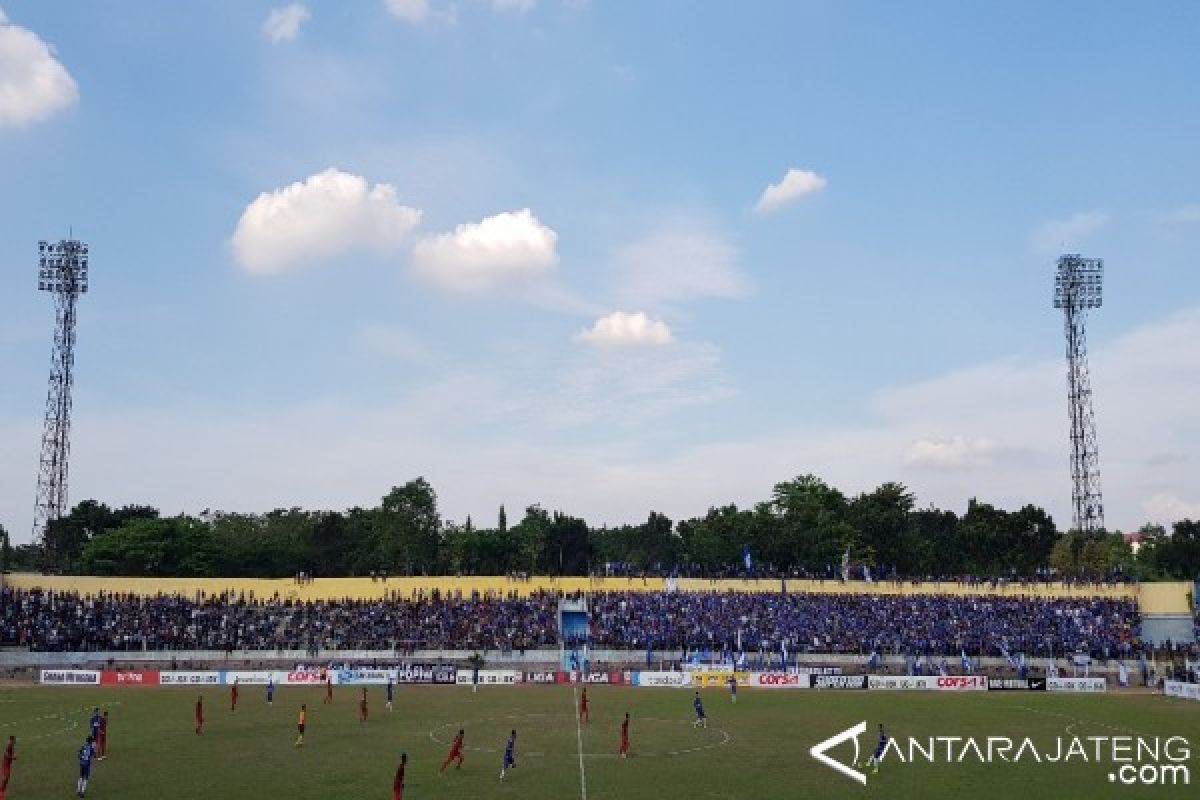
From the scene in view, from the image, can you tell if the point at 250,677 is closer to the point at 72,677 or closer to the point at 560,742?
the point at 72,677

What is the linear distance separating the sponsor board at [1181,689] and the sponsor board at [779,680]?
22.6 metres

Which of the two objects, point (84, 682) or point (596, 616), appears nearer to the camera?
point (84, 682)

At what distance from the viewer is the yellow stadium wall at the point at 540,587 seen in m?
85.5

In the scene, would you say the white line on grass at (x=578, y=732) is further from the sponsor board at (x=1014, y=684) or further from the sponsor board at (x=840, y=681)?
the sponsor board at (x=1014, y=684)

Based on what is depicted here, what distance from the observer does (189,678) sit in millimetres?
67000

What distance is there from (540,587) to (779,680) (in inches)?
1088

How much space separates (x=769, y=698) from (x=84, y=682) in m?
44.9

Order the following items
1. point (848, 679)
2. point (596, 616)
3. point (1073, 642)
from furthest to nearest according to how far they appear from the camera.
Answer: point (596, 616) < point (1073, 642) < point (848, 679)

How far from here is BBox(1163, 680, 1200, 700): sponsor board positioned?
61438mm

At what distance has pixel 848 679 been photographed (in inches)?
2650

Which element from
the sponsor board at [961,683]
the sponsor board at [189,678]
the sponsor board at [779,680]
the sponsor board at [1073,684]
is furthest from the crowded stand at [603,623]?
the sponsor board at [1073,684]

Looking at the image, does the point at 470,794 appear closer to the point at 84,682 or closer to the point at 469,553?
the point at 84,682

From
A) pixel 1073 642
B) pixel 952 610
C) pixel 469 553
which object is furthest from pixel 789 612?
pixel 469 553

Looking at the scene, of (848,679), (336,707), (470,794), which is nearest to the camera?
(470,794)
